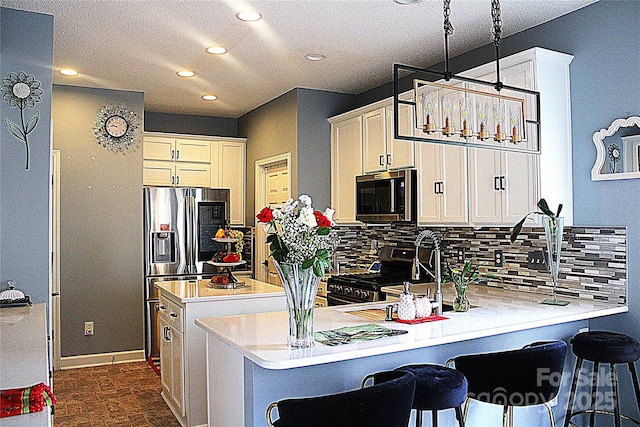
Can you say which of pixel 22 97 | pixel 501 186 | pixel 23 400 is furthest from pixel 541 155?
pixel 22 97

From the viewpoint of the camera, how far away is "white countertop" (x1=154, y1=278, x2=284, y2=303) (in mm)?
3680

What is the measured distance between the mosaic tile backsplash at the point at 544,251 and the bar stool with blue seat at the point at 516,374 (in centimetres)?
105

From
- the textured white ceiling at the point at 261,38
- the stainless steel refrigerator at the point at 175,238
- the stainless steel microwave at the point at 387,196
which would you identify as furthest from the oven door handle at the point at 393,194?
the stainless steel refrigerator at the point at 175,238

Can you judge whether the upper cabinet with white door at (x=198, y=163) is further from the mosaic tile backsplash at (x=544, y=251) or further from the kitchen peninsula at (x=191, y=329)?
the kitchen peninsula at (x=191, y=329)

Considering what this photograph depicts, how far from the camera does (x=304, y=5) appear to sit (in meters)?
3.34

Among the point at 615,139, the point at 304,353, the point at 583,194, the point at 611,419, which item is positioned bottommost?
the point at 611,419

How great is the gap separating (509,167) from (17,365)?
116 inches

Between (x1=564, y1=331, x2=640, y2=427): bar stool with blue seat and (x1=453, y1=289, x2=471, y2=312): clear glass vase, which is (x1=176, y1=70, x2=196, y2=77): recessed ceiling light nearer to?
(x1=453, y1=289, x2=471, y2=312): clear glass vase

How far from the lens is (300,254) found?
87.0 inches

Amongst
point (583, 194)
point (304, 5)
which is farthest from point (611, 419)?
point (304, 5)

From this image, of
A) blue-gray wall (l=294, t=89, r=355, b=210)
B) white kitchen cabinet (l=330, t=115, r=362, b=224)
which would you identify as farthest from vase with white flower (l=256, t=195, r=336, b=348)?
blue-gray wall (l=294, t=89, r=355, b=210)

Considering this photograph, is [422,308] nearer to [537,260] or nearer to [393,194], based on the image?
[537,260]

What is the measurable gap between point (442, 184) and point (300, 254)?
218 centimetres

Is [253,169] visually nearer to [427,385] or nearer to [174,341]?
[174,341]
